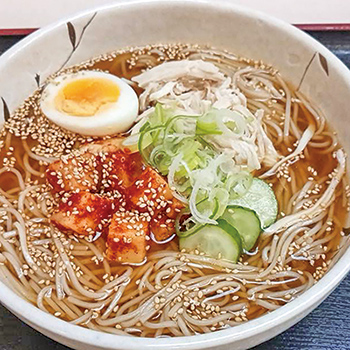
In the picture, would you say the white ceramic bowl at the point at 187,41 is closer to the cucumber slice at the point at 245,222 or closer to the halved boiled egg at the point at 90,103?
the halved boiled egg at the point at 90,103

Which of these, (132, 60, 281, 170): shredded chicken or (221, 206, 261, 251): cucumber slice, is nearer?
Answer: (221, 206, 261, 251): cucumber slice

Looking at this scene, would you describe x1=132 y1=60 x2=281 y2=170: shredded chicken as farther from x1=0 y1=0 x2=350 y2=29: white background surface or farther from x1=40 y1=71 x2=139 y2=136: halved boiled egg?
x1=0 y1=0 x2=350 y2=29: white background surface

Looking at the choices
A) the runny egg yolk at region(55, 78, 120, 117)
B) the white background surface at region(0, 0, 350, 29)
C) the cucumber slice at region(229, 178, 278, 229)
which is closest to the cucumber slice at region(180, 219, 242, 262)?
the cucumber slice at region(229, 178, 278, 229)

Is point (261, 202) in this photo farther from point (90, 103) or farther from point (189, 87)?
point (90, 103)

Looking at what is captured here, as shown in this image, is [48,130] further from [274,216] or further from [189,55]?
[274,216]

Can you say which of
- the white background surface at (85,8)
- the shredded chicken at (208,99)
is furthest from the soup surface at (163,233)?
the white background surface at (85,8)

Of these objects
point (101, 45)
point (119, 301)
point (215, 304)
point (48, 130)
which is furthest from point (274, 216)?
point (101, 45)
